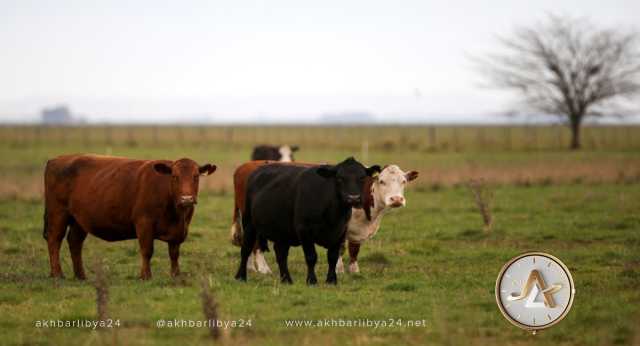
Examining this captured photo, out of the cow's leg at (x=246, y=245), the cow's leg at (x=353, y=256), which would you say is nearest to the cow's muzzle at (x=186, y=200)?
the cow's leg at (x=246, y=245)

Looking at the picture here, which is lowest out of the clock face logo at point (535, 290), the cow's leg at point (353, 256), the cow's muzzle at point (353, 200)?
the cow's leg at point (353, 256)

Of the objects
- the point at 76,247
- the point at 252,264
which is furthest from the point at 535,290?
the point at 76,247

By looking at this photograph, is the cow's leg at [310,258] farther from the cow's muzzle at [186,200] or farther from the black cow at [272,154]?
the black cow at [272,154]

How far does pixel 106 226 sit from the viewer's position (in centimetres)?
1265

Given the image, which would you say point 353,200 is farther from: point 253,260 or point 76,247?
point 76,247

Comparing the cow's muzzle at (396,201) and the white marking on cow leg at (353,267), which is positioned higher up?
the cow's muzzle at (396,201)

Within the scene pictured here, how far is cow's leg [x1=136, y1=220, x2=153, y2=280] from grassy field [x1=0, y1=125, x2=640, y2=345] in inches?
12.9

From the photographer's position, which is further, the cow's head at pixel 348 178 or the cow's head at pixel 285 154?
the cow's head at pixel 285 154

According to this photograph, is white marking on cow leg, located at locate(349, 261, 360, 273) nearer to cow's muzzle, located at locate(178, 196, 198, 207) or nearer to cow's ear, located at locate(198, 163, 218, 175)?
cow's ear, located at locate(198, 163, 218, 175)

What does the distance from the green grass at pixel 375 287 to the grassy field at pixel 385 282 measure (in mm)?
22

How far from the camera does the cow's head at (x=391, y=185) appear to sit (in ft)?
40.3

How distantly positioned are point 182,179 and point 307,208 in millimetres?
1659

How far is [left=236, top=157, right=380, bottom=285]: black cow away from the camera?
1170 centimetres

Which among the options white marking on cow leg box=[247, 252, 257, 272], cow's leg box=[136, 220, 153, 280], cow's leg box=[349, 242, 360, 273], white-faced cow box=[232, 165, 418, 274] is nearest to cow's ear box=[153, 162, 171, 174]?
cow's leg box=[136, 220, 153, 280]
